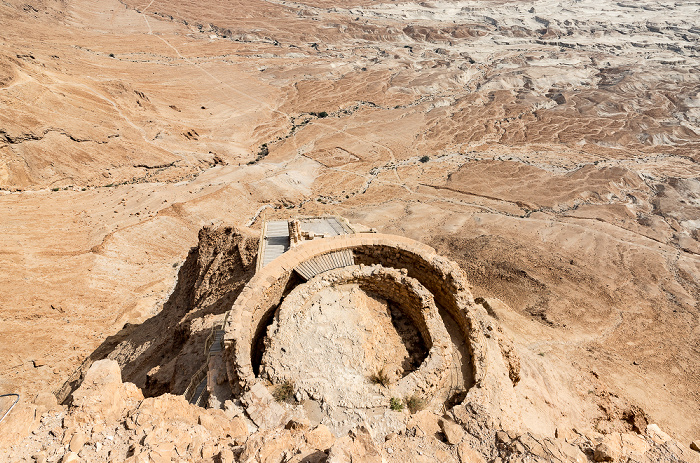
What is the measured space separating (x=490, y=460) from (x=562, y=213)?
26.3 meters

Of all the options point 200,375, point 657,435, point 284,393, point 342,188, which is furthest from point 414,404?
point 342,188

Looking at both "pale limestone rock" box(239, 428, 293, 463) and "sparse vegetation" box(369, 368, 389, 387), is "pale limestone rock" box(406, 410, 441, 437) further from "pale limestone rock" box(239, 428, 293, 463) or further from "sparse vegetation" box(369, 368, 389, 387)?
"pale limestone rock" box(239, 428, 293, 463)

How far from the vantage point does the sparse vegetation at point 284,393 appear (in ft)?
26.6

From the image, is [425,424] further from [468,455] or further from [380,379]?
[380,379]

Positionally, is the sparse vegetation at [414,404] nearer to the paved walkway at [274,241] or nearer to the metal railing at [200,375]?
the metal railing at [200,375]

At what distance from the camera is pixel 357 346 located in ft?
31.9

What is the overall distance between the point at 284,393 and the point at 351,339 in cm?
248

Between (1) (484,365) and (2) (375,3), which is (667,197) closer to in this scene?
(1) (484,365)

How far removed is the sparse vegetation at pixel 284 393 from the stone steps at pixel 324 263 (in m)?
4.18

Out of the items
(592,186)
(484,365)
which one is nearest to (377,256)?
(484,365)

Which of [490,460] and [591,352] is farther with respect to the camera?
[591,352]

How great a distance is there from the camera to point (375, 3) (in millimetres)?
91938

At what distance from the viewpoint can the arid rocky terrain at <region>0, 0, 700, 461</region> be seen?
44.8 ft

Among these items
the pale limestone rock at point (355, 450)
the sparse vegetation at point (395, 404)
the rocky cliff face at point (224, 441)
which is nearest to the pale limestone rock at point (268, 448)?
the rocky cliff face at point (224, 441)
